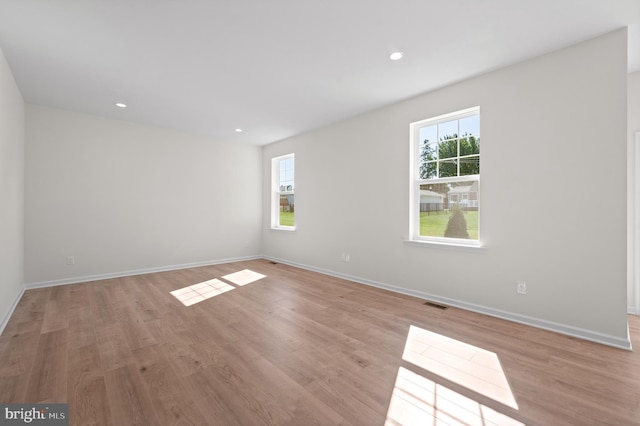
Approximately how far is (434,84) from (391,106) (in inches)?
30.7

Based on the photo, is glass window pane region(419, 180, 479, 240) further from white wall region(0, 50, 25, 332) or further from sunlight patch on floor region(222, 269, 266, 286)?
white wall region(0, 50, 25, 332)

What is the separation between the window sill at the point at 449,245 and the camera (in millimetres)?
3232

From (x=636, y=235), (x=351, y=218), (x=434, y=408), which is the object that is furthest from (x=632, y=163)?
(x=434, y=408)

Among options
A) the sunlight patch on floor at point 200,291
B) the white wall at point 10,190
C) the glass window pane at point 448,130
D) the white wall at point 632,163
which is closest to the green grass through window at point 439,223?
the glass window pane at point 448,130

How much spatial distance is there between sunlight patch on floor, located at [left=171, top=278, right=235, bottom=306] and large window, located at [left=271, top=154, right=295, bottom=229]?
223 cm

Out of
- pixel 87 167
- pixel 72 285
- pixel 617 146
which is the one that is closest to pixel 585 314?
pixel 617 146

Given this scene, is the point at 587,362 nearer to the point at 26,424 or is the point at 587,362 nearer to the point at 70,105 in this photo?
the point at 26,424

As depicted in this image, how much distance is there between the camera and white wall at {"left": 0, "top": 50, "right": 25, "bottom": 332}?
2.82m

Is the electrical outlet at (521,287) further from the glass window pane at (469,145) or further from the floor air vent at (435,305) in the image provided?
the glass window pane at (469,145)

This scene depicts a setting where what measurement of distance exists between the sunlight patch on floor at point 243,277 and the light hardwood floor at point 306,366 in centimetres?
112

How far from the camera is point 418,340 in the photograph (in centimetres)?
252

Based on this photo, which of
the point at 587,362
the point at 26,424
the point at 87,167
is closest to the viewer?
the point at 26,424

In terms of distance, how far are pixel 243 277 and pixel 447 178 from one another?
3.66 meters

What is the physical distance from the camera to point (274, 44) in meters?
2.65
